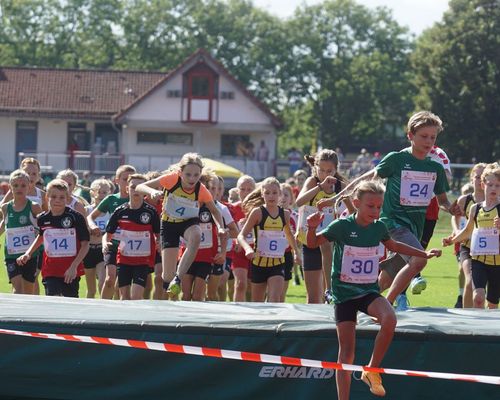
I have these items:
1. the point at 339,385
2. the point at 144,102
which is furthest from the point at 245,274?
the point at 144,102

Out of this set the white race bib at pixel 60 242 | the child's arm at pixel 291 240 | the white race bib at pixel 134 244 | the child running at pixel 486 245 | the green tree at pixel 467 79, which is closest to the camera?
the white race bib at pixel 60 242

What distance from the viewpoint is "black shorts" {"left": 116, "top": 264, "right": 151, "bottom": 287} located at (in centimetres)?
1154

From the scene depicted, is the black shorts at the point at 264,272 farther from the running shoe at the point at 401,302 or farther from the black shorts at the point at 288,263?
the running shoe at the point at 401,302

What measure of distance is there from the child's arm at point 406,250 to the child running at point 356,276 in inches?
8.6

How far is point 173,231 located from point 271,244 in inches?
42.6

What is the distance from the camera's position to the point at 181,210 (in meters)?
10.9

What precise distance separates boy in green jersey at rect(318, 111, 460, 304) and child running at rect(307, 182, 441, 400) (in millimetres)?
1179

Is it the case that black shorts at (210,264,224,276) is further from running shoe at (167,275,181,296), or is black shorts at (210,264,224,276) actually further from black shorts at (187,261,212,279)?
running shoe at (167,275,181,296)

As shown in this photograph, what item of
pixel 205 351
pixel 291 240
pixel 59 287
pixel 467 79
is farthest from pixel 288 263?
pixel 467 79

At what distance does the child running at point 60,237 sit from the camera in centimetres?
1097

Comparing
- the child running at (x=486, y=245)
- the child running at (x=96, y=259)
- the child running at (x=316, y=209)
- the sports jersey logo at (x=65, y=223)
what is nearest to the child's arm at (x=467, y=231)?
the child running at (x=486, y=245)

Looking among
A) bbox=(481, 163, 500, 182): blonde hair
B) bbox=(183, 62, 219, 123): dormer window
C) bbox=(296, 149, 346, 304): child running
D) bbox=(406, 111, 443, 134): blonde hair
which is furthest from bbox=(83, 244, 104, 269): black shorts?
bbox=(183, 62, 219, 123): dormer window

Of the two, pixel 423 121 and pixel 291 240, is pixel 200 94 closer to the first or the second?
pixel 291 240

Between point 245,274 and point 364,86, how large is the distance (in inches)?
2487
